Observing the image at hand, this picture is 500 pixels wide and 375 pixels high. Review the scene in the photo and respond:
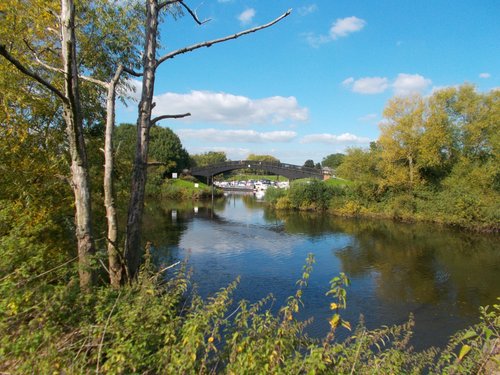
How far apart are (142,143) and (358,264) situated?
45.4 ft

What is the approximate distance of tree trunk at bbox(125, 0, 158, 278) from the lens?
561 cm

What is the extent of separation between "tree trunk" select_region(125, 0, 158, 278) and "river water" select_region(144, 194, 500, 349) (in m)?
1.44

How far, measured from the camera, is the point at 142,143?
5602 mm

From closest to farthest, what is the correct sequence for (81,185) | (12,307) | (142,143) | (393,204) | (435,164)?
(12,307)
(81,185)
(142,143)
(435,164)
(393,204)

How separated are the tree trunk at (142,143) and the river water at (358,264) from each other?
56.7 inches

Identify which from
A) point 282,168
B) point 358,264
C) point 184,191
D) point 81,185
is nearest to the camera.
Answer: point 81,185

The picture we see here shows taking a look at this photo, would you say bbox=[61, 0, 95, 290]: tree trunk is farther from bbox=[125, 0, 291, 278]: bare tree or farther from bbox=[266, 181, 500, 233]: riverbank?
bbox=[266, 181, 500, 233]: riverbank

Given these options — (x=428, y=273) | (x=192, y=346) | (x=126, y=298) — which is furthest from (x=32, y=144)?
(x=428, y=273)

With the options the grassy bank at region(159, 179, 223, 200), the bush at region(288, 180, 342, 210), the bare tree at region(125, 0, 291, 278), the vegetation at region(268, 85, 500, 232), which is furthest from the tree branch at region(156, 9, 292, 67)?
the grassy bank at region(159, 179, 223, 200)

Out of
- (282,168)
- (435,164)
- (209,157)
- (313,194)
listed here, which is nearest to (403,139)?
(435,164)

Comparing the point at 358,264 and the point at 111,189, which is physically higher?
the point at 111,189

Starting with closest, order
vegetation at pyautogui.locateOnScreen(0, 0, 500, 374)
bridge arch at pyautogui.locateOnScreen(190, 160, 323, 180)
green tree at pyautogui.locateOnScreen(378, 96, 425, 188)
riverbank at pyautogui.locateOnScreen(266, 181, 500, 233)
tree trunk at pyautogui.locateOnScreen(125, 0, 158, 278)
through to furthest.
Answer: vegetation at pyautogui.locateOnScreen(0, 0, 500, 374) < tree trunk at pyautogui.locateOnScreen(125, 0, 158, 278) < riverbank at pyautogui.locateOnScreen(266, 181, 500, 233) < green tree at pyautogui.locateOnScreen(378, 96, 425, 188) < bridge arch at pyautogui.locateOnScreen(190, 160, 323, 180)

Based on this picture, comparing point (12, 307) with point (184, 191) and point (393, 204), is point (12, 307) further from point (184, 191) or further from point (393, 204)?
point (184, 191)

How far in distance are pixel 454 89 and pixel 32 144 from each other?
33767mm
